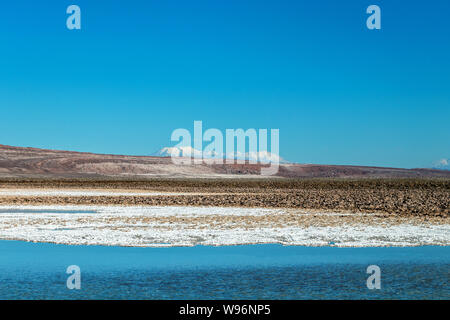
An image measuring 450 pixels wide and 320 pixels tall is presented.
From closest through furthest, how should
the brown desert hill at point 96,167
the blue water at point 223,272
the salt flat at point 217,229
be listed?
the blue water at point 223,272 → the salt flat at point 217,229 → the brown desert hill at point 96,167

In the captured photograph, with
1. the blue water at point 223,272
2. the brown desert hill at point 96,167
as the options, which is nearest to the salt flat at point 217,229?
the blue water at point 223,272

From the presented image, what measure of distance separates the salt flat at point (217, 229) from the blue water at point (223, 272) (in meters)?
1.03

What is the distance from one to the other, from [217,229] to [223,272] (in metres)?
6.34

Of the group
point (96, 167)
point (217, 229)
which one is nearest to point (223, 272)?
point (217, 229)

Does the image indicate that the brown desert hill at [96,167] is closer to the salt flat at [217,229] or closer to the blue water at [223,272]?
the salt flat at [217,229]

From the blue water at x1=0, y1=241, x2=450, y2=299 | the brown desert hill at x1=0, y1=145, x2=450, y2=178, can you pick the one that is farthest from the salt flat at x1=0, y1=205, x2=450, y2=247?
the brown desert hill at x1=0, y1=145, x2=450, y2=178

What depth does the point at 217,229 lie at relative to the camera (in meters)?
16.4

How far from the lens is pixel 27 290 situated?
336 inches

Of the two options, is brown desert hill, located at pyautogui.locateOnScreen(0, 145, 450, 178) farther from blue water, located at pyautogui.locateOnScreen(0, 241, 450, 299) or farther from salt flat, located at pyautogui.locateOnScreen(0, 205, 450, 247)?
blue water, located at pyautogui.locateOnScreen(0, 241, 450, 299)

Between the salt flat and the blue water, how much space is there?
1027 millimetres

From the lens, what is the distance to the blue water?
27.8ft

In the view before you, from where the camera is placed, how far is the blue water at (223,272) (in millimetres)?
8469

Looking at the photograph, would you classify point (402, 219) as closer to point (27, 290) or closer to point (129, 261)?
point (129, 261)

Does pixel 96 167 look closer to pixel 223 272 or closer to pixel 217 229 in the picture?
pixel 217 229
